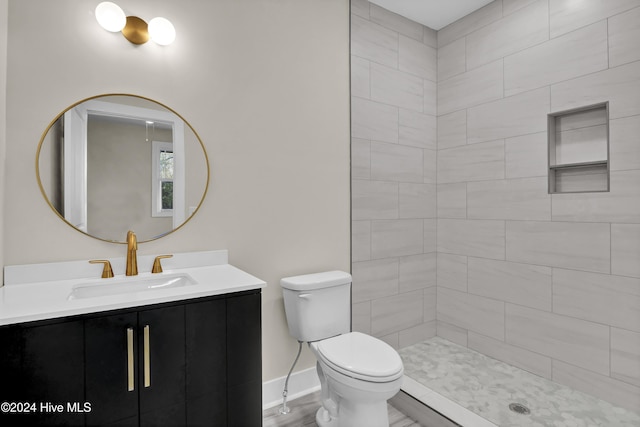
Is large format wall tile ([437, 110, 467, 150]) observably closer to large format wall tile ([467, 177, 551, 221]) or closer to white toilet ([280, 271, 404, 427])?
large format wall tile ([467, 177, 551, 221])

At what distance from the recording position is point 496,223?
2.61 metres

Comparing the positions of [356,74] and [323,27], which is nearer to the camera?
[323,27]

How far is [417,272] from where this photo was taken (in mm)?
2891

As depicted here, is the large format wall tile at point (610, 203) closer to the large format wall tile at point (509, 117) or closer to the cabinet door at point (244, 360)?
the large format wall tile at point (509, 117)

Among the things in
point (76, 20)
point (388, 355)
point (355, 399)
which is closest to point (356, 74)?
point (76, 20)

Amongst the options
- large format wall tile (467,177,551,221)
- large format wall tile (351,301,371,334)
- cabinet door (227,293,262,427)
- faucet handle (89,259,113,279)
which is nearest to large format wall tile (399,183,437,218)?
large format wall tile (467,177,551,221)

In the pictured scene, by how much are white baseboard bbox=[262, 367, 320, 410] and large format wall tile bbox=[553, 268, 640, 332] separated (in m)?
1.65

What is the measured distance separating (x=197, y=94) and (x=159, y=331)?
4.06 feet

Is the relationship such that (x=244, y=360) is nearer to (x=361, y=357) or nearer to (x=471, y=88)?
(x=361, y=357)

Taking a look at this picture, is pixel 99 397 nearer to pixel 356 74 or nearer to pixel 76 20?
pixel 76 20

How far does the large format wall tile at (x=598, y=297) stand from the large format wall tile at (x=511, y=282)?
7 centimetres

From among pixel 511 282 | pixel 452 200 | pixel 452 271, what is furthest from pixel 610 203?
pixel 452 271

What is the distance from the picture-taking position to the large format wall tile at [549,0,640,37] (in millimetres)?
2002

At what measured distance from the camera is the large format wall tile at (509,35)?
2344 millimetres
